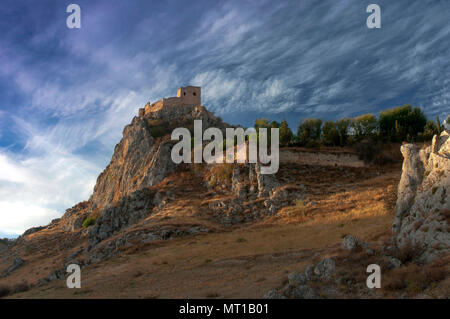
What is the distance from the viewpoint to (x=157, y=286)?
52.4 feet

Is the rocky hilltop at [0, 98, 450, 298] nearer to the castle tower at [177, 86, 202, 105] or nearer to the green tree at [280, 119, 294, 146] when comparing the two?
the green tree at [280, 119, 294, 146]

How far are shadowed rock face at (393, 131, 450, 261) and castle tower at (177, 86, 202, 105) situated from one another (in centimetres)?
6332

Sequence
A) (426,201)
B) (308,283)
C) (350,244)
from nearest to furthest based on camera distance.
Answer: (308,283) → (426,201) → (350,244)

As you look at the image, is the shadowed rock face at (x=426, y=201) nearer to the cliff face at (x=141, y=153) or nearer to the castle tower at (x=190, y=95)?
the cliff face at (x=141, y=153)

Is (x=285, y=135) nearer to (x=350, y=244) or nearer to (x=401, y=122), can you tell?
(x=401, y=122)

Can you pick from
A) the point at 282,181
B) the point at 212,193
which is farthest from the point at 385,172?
the point at 212,193

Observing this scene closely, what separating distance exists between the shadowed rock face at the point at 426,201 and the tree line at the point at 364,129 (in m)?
32.7

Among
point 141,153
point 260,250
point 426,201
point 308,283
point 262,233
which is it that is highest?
point 141,153

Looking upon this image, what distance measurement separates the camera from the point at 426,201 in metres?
12.4

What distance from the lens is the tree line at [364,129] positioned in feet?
158

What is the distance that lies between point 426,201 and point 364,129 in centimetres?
4320

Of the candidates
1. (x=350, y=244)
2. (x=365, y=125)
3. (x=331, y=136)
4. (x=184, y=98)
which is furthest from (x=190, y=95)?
(x=350, y=244)

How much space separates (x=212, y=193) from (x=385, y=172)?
20.7 m

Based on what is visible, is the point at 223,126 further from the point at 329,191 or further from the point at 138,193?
the point at 329,191
